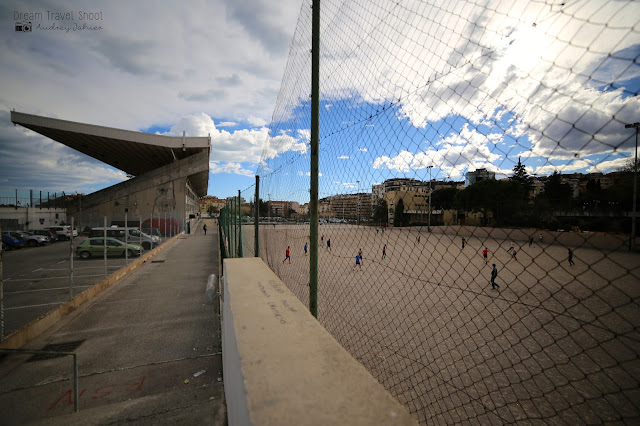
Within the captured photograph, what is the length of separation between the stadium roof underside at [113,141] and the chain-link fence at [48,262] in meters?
8.25

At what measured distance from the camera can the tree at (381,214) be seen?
2.72 metres

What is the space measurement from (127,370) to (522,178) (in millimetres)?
5476

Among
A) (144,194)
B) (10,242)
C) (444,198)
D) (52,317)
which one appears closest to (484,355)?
(444,198)

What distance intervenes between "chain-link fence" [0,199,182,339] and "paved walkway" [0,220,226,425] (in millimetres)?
998

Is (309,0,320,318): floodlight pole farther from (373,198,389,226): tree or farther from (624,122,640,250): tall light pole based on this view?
(624,122,640,250): tall light pole

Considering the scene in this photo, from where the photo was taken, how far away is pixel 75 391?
3.11 meters

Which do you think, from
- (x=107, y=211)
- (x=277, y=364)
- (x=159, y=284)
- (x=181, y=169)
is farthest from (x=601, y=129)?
(x=107, y=211)

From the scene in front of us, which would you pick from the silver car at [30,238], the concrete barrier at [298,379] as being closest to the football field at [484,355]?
the concrete barrier at [298,379]

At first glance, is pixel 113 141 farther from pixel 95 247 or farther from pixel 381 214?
pixel 381 214

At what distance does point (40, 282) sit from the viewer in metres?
A: 9.09

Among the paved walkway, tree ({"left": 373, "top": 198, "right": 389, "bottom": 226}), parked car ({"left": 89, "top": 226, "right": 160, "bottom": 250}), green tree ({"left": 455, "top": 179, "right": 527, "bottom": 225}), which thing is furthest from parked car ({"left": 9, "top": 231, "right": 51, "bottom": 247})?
green tree ({"left": 455, "top": 179, "right": 527, "bottom": 225})

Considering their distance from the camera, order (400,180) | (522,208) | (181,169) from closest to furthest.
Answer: (522,208) < (400,180) < (181,169)

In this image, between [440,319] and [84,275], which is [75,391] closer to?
[84,275]

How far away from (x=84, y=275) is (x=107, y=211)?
27.4 metres
